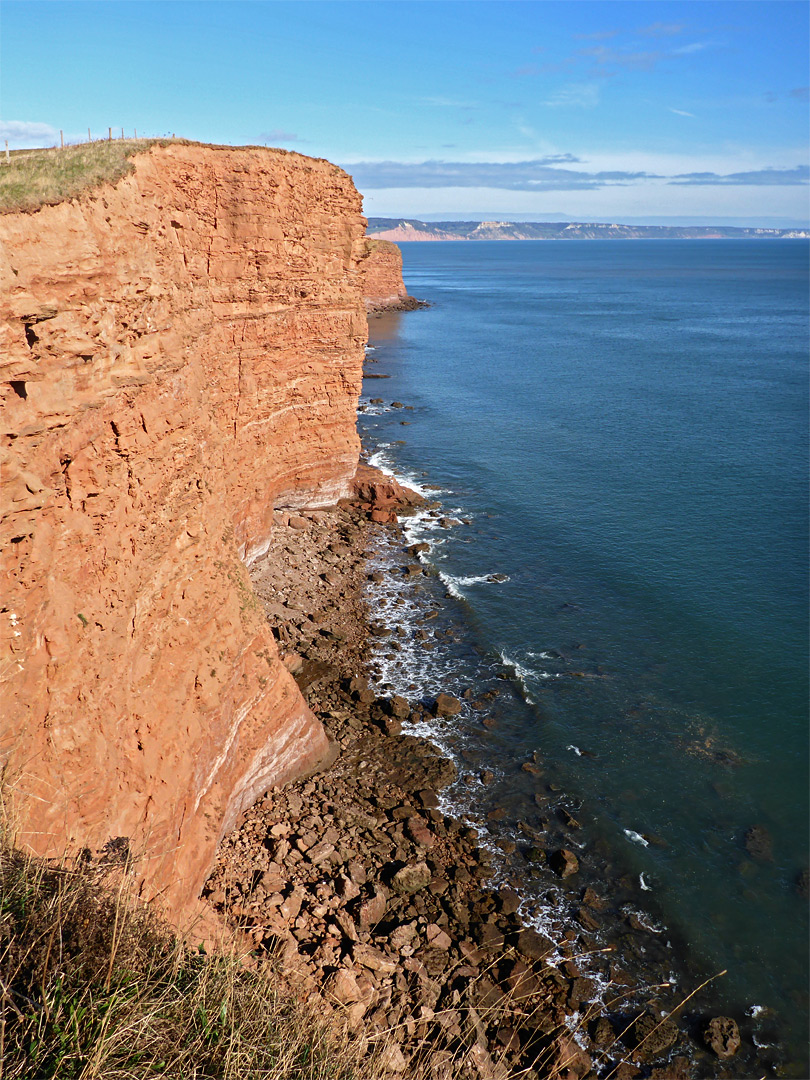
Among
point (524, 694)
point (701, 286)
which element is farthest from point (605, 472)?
point (701, 286)

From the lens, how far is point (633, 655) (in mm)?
30844

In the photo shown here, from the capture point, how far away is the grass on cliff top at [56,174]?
480 inches

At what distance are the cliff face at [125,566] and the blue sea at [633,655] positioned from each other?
8.24m

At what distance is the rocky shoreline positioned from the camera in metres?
15.6

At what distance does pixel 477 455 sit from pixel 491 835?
120ft

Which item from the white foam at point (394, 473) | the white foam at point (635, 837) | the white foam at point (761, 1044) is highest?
the white foam at point (394, 473)

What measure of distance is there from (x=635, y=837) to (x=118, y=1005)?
1958cm

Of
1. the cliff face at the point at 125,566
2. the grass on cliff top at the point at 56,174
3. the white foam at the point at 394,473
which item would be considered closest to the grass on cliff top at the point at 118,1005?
the cliff face at the point at 125,566

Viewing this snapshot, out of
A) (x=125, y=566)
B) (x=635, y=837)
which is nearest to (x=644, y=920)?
(x=635, y=837)

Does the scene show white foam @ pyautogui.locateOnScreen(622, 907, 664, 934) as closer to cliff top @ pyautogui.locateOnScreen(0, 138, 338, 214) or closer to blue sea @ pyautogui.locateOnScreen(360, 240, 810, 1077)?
blue sea @ pyautogui.locateOnScreen(360, 240, 810, 1077)

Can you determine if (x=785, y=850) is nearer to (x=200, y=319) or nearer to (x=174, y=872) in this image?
(x=174, y=872)

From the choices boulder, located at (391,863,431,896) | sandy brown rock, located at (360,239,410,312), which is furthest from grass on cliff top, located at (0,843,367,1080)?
sandy brown rock, located at (360,239,410,312)

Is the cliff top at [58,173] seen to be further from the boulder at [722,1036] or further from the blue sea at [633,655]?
the boulder at [722,1036]

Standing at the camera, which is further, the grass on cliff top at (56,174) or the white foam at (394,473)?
the white foam at (394,473)
